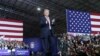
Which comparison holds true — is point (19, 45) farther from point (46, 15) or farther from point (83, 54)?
point (46, 15)

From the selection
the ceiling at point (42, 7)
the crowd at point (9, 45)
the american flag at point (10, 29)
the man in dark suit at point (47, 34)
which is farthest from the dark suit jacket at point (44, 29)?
the ceiling at point (42, 7)

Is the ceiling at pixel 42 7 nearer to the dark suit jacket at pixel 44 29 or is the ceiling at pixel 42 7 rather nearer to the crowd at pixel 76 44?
the crowd at pixel 76 44

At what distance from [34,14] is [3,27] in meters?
13.5

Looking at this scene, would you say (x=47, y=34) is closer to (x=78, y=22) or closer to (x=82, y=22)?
(x=78, y=22)

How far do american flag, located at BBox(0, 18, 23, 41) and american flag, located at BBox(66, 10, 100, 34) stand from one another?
2.66 metres

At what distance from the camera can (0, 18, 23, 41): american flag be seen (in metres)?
8.15

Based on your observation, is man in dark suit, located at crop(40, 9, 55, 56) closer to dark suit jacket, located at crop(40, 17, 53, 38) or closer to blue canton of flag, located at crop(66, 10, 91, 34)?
dark suit jacket, located at crop(40, 17, 53, 38)

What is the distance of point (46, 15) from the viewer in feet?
14.1

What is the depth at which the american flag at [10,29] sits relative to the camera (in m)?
8.15

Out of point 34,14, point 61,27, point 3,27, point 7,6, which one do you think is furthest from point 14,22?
point 61,27

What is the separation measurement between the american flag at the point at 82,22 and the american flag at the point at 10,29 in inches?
105

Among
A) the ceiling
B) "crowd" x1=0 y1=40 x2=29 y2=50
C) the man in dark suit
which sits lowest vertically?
"crowd" x1=0 y1=40 x2=29 y2=50

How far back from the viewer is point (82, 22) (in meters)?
6.72

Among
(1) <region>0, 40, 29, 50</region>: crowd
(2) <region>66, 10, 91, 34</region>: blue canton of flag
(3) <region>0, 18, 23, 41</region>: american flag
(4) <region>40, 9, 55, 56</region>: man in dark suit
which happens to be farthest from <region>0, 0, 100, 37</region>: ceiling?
(4) <region>40, 9, 55, 56</region>: man in dark suit
